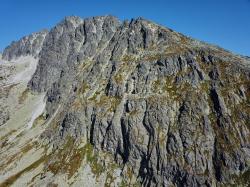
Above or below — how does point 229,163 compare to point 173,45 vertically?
below

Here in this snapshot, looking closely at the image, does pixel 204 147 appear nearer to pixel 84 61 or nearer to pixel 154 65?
pixel 154 65

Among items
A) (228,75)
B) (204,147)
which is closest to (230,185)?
(204,147)

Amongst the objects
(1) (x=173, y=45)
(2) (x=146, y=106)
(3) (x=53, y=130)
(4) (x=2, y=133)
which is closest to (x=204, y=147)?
(2) (x=146, y=106)

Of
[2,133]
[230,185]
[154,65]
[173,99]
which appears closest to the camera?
[230,185]

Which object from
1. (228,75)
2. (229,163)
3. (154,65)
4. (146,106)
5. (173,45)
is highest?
(173,45)

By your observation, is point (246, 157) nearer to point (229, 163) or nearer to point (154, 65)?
point (229, 163)

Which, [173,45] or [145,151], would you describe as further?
[173,45]

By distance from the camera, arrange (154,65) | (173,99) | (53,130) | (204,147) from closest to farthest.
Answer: (204,147), (173,99), (154,65), (53,130)
